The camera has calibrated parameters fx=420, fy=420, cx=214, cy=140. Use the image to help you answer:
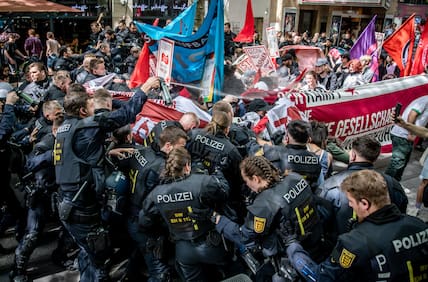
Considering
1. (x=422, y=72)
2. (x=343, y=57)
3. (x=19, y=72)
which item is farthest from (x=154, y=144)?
(x=19, y=72)

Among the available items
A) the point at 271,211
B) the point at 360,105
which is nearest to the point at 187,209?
the point at 271,211

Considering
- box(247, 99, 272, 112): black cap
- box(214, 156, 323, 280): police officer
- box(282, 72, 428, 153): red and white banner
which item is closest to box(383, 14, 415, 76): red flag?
box(282, 72, 428, 153): red and white banner

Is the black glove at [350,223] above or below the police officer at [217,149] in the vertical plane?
below

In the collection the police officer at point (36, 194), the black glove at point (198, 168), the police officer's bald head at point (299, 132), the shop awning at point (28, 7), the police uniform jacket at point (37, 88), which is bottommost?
the police officer at point (36, 194)

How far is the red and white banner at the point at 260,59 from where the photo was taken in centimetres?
810

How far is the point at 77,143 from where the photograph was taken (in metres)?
3.72

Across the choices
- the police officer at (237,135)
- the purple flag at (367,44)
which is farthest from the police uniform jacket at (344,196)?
the purple flag at (367,44)

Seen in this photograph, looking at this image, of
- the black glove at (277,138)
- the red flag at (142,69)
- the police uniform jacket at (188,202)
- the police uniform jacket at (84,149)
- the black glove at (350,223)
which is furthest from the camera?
the red flag at (142,69)

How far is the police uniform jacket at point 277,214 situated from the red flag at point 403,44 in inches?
257

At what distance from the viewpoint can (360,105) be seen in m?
6.88

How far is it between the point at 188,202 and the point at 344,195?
50.7 inches

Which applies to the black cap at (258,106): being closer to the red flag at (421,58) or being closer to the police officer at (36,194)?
the police officer at (36,194)

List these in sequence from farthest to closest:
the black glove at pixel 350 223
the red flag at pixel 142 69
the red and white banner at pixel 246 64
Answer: the red and white banner at pixel 246 64 < the red flag at pixel 142 69 < the black glove at pixel 350 223

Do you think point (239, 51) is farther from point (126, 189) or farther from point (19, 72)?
point (126, 189)
